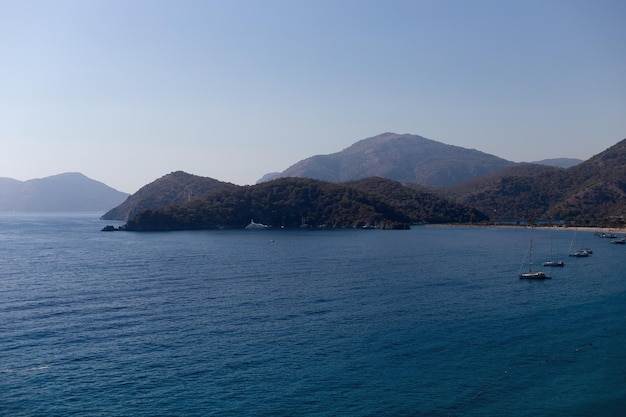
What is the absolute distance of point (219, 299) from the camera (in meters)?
63.8

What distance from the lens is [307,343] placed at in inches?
1785

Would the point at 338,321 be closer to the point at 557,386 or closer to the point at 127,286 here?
the point at 557,386

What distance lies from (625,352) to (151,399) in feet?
131

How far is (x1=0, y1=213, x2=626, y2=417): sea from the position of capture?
1353 inches

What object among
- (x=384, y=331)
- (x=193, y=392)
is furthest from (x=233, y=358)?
(x=384, y=331)

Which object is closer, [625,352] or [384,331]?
[625,352]

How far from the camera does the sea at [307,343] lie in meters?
34.4

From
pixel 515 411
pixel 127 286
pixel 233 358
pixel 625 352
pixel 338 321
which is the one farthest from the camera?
pixel 127 286

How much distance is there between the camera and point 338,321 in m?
53.1

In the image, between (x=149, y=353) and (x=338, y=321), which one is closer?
(x=149, y=353)

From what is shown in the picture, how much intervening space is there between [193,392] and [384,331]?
21125 mm

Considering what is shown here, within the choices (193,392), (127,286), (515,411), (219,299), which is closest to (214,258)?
(127,286)

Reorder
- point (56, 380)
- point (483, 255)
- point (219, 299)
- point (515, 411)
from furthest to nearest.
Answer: point (483, 255) < point (219, 299) < point (56, 380) < point (515, 411)

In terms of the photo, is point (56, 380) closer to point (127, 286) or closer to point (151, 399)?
point (151, 399)
